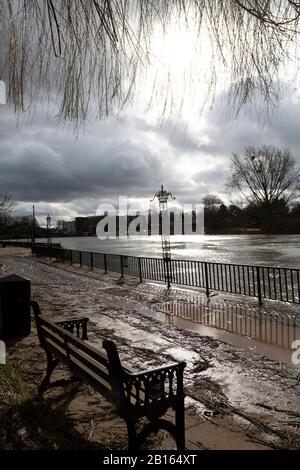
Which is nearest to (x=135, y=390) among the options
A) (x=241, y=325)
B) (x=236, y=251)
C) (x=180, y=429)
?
(x=180, y=429)

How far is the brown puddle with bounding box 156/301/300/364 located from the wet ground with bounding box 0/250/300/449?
79mm

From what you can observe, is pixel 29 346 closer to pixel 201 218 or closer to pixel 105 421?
pixel 105 421

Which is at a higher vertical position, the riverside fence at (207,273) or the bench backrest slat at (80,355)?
the bench backrest slat at (80,355)

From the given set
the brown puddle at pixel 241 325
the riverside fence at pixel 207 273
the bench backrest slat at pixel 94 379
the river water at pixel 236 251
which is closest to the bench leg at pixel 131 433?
the bench backrest slat at pixel 94 379

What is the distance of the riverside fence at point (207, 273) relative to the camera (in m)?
10.7

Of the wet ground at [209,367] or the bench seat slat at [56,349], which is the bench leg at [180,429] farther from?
the bench seat slat at [56,349]

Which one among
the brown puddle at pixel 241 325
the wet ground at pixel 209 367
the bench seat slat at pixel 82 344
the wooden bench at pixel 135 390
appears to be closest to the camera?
the wooden bench at pixel 135 390

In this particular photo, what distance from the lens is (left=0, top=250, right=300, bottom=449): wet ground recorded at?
3410mm

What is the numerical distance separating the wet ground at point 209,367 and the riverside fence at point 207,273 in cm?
105

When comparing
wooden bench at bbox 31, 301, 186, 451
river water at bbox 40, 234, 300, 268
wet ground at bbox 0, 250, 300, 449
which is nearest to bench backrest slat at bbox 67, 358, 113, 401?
wooden bench at bbox 31, 301, 186, 451

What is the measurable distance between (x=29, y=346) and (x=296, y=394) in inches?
154

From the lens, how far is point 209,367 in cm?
509

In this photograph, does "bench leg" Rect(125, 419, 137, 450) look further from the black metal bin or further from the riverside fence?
the riverside fence

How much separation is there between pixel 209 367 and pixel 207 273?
6757 mm
